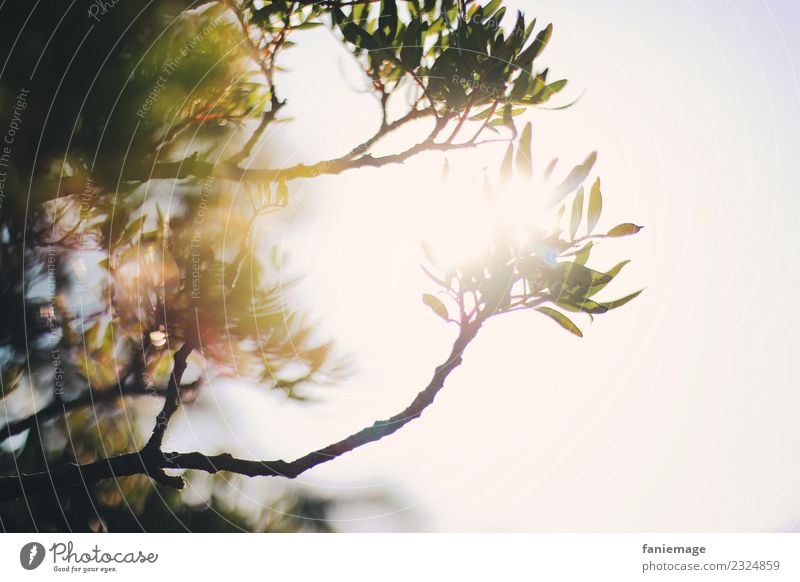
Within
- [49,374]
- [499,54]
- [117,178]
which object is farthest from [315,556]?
[499,54]

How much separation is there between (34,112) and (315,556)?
0.56 m

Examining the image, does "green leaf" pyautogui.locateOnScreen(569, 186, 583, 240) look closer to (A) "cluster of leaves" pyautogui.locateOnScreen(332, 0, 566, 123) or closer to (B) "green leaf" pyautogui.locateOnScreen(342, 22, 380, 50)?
(A) "cluster of leaves" pyautogui.locateOnScreen(332, 0, 566, 123)

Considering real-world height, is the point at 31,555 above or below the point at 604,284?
below

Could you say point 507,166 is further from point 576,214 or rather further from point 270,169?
point 270,169

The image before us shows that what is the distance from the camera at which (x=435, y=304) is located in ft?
2.32

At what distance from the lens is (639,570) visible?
0.74 meters

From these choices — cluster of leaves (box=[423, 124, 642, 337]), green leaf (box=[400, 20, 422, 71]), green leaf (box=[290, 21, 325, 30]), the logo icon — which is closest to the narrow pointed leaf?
cluster of leaves (box=[423, 124, 642, 337])

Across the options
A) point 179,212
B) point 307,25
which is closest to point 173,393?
point 179,212

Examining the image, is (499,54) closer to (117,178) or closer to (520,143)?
(520,143)

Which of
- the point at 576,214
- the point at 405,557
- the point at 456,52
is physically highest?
the point at 456,52

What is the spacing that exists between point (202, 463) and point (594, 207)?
1.56 feet

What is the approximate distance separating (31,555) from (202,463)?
0.73ft

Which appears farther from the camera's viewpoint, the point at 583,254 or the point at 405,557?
the point at 405,557

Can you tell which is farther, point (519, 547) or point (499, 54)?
point (519, 547)
